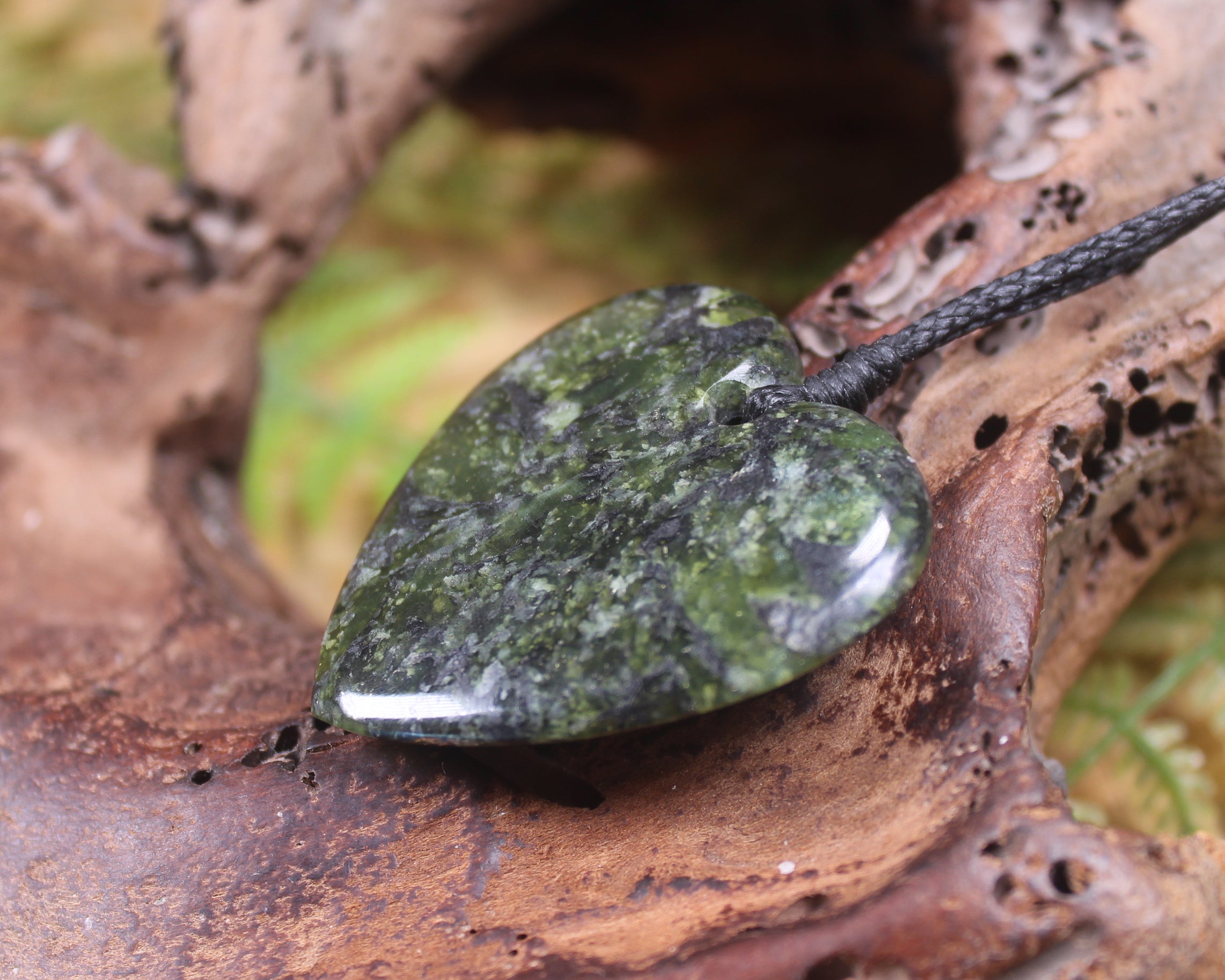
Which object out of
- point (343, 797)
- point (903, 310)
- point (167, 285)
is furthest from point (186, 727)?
point (903, 310)

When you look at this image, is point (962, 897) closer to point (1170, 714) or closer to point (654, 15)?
point (1170, 714)

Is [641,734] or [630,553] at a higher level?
[630,553]

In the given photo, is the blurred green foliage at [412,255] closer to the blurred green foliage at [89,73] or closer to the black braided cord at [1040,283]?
the blurred green foliage at [89,73]

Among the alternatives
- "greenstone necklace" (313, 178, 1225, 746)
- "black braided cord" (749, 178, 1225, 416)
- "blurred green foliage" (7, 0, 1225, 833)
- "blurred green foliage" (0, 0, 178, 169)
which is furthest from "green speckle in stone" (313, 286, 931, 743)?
"blurred green foliage" (0, 0, 178, 169)

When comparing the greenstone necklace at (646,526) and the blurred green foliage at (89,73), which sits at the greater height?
the blurred green foliage at (89,73)

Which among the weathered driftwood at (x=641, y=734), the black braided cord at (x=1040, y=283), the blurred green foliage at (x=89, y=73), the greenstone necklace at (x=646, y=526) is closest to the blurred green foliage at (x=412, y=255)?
the blurred green foliage at (x=89, y=73)

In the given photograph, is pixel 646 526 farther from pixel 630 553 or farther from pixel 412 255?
pixel 412 255

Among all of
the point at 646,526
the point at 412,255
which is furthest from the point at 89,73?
the point at 646,526

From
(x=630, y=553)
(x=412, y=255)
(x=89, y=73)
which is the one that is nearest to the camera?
(x=630, y=553)
